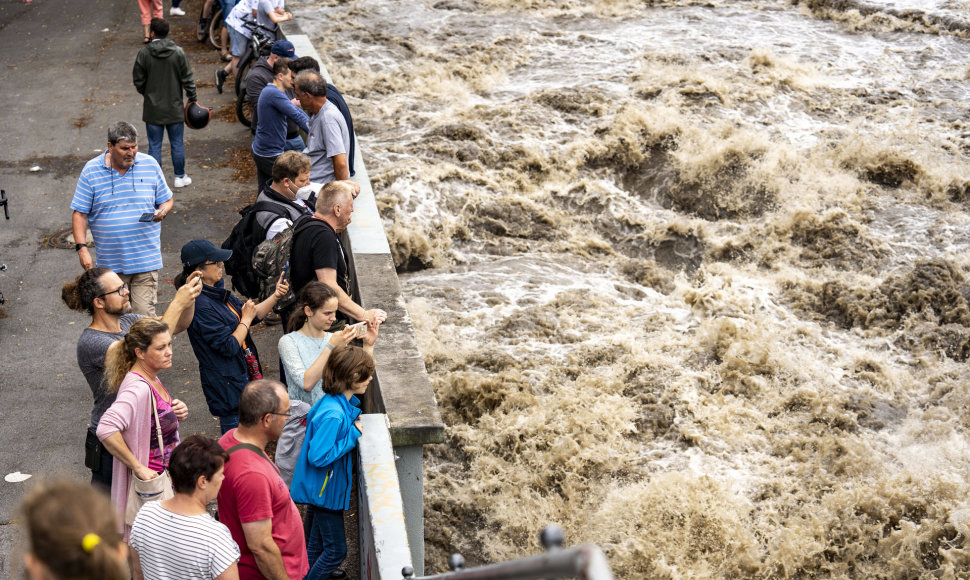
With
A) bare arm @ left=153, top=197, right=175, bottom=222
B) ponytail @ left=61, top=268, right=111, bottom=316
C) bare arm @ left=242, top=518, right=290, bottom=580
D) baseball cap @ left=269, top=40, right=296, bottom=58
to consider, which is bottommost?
bare arm @ left=242, top=518, right=290, bottom=580

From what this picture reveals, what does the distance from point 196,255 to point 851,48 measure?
15.6m

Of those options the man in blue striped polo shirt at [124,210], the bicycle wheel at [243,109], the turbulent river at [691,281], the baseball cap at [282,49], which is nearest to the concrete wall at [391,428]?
the man in blue striped polo shirt at [124,210]

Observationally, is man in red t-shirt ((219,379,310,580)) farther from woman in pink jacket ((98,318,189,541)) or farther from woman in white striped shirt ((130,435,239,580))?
woman in pink jacket ((98,318,189,541))

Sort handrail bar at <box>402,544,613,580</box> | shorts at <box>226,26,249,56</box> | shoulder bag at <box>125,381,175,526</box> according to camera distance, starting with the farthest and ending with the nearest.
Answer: shorts at <box>226,26,249,56</box>
shoulder bag at <box>125,381,175,526</box>
handrail bar at <box>402,544,613,580</box>

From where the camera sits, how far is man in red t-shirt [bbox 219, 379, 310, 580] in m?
3.97

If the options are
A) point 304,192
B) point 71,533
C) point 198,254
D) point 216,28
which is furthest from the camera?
point 216,28

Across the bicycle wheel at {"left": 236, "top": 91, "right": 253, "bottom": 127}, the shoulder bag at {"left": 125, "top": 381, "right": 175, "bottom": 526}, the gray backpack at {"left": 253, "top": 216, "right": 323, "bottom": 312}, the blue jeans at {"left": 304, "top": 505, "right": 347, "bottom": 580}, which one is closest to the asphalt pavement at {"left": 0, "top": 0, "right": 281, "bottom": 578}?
the bicycle wheel at {"left": 236, "top": 91, "right": 253, "bottom": 127}

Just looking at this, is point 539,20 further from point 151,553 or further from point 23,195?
point 151,553

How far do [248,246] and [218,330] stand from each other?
106cm

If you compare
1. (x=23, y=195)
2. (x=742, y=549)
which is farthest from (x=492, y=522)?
(x=23, y=195)

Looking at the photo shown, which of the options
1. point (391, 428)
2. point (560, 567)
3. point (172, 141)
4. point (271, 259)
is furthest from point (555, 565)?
point (172, 141)

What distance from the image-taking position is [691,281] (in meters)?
10.6

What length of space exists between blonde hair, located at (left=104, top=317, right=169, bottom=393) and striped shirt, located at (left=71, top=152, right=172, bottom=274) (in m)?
2.28

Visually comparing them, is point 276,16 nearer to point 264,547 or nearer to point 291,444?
point 291,444
